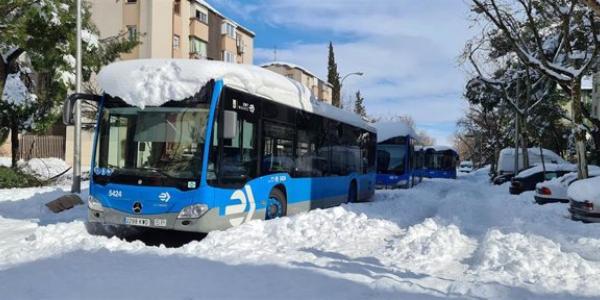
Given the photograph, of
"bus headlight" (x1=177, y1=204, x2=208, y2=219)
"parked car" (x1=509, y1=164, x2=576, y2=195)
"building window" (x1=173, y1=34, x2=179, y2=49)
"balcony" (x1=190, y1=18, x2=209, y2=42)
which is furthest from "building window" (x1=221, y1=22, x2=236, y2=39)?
"bus headlight" (x1=177, y1=204, x2=208, y2=219)

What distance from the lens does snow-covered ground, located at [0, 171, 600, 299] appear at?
569 cm

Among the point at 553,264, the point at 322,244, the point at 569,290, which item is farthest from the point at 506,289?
the point at 322,244

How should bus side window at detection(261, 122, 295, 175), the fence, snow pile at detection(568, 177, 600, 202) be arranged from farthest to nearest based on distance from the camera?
the fence, snow pile at detection(568, 177, 600, 202), bus side window at detection(261, 122, 295, 175)

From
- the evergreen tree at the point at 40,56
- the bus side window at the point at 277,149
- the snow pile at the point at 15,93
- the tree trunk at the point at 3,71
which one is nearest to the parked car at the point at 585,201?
the bus side window at the point at 277,149

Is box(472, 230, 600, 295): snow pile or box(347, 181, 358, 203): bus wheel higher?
box(347, 181, 358, 203): bus wheel

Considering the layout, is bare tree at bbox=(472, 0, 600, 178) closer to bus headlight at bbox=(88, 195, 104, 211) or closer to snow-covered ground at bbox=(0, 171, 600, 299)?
snow-covered ground at bbox=(0, 171, 600, 299)

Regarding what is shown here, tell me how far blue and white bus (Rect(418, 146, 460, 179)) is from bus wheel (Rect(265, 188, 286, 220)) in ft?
114

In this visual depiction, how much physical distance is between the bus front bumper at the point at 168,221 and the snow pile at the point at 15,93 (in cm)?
1395

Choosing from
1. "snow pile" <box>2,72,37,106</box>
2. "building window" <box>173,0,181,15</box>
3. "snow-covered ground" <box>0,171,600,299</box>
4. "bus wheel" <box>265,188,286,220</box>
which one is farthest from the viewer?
"building window" <box>173,0,181,15</box>

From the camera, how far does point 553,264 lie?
7020 mm

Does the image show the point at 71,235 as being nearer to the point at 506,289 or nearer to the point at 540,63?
the point at 506,289

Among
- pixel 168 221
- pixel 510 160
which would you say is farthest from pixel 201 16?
pixel 168 221

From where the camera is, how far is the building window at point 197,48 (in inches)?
1665

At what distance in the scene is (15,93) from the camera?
20.3 metres
